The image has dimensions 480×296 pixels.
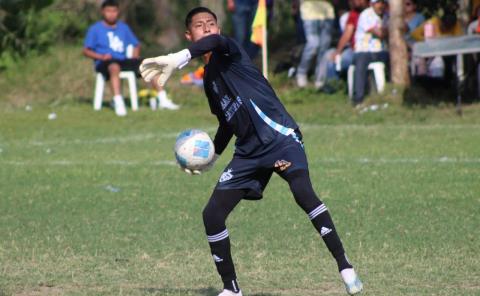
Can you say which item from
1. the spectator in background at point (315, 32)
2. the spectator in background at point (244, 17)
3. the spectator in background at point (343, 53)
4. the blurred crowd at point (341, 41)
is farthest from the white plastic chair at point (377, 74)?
the spectator in background at point (244, 17)

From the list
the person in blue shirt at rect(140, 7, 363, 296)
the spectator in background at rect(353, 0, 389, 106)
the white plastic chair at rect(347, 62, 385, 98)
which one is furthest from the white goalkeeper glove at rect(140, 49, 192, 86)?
the white plastic chair at rect(347, 62, 385, 98)

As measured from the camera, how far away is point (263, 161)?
6.79 metres

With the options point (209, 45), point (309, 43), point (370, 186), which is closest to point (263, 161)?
point (209, 45)

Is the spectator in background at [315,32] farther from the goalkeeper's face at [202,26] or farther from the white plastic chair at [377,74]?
the goalkeeper's face at [202,26]

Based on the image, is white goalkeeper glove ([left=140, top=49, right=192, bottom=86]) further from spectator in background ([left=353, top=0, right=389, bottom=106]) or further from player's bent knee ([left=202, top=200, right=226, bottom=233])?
spectator in background ([left=353, top=0, right=389, bottom=106])

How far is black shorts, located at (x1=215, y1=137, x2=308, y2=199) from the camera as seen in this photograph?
678 centimetres

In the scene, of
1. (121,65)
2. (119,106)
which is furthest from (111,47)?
(119,106)

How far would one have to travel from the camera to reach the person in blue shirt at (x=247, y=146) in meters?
6.75

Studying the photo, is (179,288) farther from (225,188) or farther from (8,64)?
(8,64)

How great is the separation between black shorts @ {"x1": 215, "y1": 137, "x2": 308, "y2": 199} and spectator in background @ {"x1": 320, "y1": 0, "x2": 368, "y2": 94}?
13126 mm

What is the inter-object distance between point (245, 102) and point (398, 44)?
12760 millimetres

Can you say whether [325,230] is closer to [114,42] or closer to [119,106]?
[119,106]

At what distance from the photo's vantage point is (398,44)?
19188mm

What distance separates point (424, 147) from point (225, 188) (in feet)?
27.2
